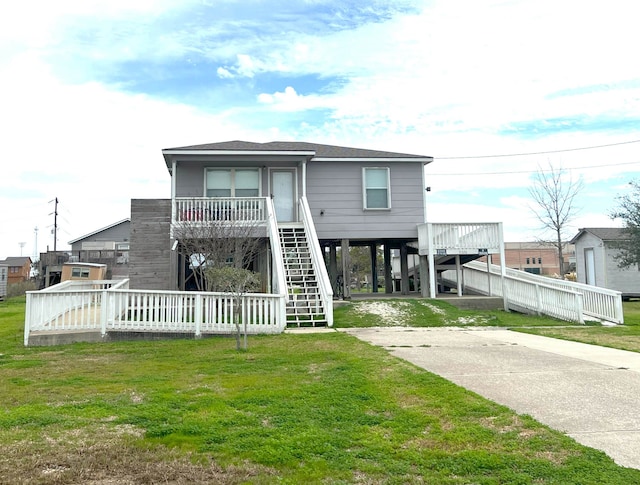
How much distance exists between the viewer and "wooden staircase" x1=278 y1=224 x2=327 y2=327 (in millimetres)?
11914

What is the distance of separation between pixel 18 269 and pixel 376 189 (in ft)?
149

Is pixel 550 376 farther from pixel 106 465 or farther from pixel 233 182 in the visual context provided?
pixel 233 182

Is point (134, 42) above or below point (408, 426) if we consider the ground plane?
above

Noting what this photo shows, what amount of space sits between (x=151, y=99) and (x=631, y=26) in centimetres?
1558

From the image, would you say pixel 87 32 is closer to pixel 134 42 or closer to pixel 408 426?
pixel 134 42

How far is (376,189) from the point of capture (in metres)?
17.6

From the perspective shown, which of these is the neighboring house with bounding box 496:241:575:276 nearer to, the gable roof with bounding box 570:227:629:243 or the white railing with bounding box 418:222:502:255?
the gable roof with bounding box 570:227:629:243

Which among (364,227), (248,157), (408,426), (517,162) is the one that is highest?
(517,162)

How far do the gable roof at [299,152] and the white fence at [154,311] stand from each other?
6750 millimetres

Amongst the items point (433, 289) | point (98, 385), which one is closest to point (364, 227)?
point (433, 289)

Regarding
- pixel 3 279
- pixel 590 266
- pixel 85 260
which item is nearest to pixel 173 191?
pixel 85 260

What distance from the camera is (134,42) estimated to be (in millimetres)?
13352

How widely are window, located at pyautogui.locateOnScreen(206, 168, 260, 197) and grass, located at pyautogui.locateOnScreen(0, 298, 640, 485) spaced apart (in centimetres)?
1064

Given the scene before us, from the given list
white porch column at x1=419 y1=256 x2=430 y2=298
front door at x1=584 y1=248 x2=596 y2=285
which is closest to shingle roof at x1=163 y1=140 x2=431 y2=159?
white porch column at x1=419 y1=256 x2=430 y2=298
